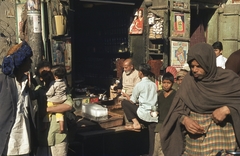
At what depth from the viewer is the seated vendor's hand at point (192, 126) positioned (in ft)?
9.93

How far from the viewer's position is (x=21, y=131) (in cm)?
326

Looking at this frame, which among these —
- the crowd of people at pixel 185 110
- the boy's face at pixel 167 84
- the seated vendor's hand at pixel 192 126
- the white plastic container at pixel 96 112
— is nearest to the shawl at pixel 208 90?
the crowd of people at pixel 185 110

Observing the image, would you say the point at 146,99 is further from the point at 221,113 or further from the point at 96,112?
the point at 221,113

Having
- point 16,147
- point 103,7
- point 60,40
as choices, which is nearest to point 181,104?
point 16,147

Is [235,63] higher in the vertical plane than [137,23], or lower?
lower

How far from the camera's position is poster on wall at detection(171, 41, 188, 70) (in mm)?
8914

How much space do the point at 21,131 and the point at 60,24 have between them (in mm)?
3929

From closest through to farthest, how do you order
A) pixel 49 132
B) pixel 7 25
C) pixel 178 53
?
pixel 49 132, pixel 7 25, pixel 178 53

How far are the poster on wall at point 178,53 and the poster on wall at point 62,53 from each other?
2883mm

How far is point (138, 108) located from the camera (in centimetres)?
573

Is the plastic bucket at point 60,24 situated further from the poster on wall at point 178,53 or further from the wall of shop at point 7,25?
the poster on wall at point 178,53

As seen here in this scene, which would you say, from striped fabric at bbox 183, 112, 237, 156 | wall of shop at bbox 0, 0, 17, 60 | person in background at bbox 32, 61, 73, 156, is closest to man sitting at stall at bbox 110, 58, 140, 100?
wall of shop at bbox 0, 0, 17, 60

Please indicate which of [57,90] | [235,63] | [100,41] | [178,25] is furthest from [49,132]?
[100,41]

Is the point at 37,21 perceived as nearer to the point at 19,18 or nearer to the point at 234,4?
the point at 19,18
